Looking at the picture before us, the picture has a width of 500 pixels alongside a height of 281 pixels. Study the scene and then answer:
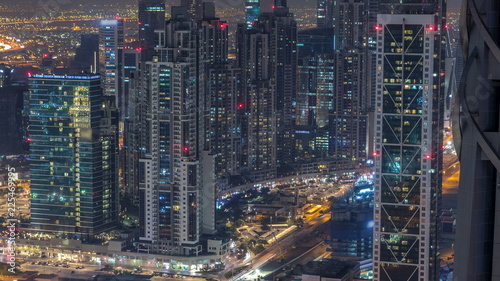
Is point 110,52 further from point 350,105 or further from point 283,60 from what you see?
point 350,105

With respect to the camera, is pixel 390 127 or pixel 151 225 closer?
pixel 390 127

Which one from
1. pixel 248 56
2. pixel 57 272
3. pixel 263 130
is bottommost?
pixel 57 272

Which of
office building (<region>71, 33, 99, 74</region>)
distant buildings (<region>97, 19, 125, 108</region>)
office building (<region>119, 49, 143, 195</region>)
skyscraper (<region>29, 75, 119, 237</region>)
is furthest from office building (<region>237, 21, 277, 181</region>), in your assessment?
skyscraper (<region>29, 75, 119, 237</region>)

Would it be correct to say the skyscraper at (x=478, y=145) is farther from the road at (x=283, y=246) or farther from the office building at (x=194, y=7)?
the office building at (x=194, y=7)

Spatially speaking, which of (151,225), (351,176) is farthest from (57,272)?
(351,176)

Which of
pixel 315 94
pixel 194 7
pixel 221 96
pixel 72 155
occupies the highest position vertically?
pixel 194 7

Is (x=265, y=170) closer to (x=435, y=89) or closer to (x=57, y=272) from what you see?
(x=57, y=272)

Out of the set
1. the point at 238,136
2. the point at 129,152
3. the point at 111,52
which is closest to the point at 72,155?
the point at 129,152
